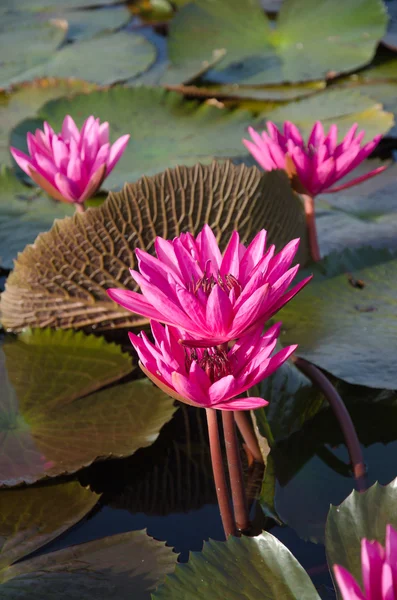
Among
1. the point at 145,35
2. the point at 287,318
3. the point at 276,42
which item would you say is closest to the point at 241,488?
the point at 287,318

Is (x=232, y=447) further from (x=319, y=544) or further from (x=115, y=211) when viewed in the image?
(x=115, y=211)

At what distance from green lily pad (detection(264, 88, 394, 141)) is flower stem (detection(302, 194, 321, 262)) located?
761 mm

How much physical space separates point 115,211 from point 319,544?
2.66ft

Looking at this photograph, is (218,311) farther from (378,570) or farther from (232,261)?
(378,570)

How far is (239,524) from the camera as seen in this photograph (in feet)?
4.04

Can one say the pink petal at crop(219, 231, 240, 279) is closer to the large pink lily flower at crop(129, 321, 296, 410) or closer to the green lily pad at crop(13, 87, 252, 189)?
the large pink lily flower at crop(129, 321, 296, 410)

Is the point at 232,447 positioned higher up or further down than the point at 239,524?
higher up

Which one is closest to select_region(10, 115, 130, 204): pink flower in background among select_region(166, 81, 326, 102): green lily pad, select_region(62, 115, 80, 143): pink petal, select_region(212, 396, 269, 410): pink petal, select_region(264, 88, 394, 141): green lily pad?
select_region(62, 115, 80, 143): pink petal

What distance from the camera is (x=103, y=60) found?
3188 millimetres

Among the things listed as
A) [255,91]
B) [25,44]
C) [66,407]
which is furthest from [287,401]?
[25,44]

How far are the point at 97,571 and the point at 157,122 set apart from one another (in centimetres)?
183

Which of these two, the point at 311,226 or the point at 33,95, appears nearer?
the point at 311,226

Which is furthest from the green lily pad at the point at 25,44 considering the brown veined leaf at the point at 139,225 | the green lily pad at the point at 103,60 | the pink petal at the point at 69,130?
the brown veined leaf at the point at 139,225

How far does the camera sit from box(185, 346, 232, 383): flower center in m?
0.96
